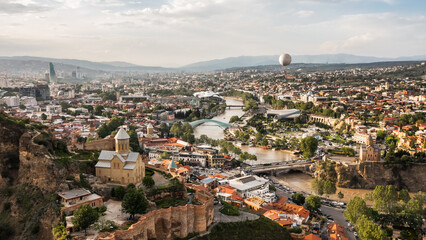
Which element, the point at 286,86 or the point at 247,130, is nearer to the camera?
the point at 247,130

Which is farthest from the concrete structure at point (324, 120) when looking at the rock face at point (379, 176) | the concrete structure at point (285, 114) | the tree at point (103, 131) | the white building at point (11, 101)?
the white building at point (11, 101)

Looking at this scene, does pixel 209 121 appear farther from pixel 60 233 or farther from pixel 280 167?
pixel 60 233

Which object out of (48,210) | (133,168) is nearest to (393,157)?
(133,168)

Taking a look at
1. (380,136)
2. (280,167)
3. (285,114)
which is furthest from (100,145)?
(285,114)

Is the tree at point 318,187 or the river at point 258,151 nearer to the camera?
the tree at point 318,187

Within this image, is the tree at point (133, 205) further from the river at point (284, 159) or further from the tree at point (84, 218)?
the river at point (284, 159)

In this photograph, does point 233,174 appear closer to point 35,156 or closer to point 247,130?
point 35,156
